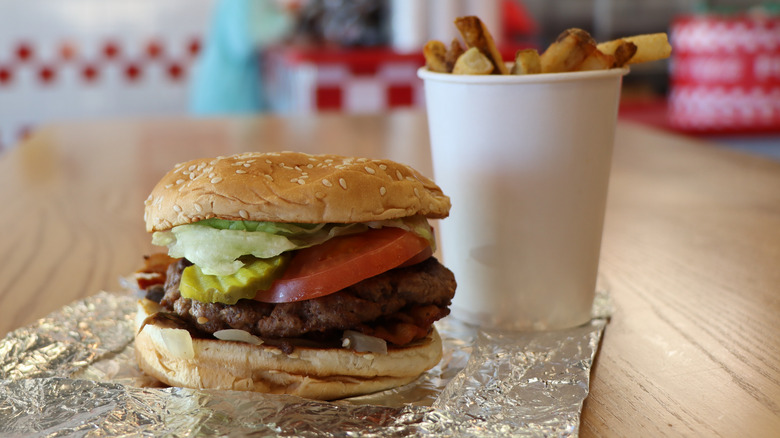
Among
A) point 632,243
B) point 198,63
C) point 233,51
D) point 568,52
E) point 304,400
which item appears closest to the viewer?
point 304,400

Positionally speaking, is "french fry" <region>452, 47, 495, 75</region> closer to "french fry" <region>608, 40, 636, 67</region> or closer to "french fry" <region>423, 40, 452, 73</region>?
"french fry" <region>423, 40, 452, 73</region>

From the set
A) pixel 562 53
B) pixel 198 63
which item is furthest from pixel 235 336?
pixel 198 63

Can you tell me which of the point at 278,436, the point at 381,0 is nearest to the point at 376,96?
the point at 381,0

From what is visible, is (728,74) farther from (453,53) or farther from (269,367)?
(269,367)

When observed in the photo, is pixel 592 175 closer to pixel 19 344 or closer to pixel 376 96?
pixel 19 344

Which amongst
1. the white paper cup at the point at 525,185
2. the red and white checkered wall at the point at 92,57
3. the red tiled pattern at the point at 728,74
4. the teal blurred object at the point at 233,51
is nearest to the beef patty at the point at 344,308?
the white paper cup at the point at 525,185

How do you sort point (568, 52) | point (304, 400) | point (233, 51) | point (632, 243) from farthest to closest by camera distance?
point (233, 51) < point (632, 243) < point (568, 52) < point (304, 400)

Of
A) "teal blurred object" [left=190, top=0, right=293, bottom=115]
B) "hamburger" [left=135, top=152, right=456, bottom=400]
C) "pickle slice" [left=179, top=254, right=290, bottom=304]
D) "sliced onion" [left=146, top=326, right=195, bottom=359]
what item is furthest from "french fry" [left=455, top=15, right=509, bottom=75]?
"teal blurred object" [left=190, top=0, right=293, bottom=115]
